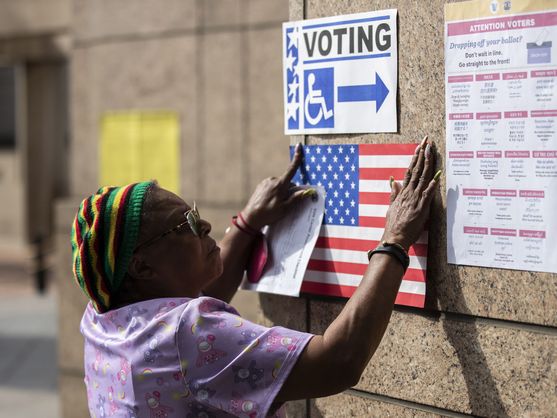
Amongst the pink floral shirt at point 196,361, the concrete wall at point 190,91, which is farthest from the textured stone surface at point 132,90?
the pink floral shirt at point 196,361

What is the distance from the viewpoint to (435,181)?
Result: 2.52 m

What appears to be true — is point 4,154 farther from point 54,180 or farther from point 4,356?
point 4,356

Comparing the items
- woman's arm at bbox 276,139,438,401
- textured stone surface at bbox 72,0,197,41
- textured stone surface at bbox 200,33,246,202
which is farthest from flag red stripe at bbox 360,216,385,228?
textured stone surface at bbox 72,0,197,41

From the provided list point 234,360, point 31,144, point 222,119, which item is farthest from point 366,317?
point 31,144

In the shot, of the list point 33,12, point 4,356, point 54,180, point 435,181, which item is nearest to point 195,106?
point 435,181

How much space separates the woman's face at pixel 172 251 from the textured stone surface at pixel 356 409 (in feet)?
2.32

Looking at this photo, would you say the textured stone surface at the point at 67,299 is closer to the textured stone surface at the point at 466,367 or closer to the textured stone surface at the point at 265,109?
the textured stone surface at the point at 265,109

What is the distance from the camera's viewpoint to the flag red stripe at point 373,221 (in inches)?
107

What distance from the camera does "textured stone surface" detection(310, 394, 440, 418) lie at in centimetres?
276

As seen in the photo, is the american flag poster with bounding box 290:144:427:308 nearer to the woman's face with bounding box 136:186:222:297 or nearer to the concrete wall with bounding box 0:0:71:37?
the woman's face with bounding box 136:186:222:297

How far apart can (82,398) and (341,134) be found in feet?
13.2

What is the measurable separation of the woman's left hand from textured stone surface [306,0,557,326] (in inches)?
13.2

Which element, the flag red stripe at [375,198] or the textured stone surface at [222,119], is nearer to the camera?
the flag red stripe at [375,198]

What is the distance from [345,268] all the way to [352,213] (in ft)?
0.57
